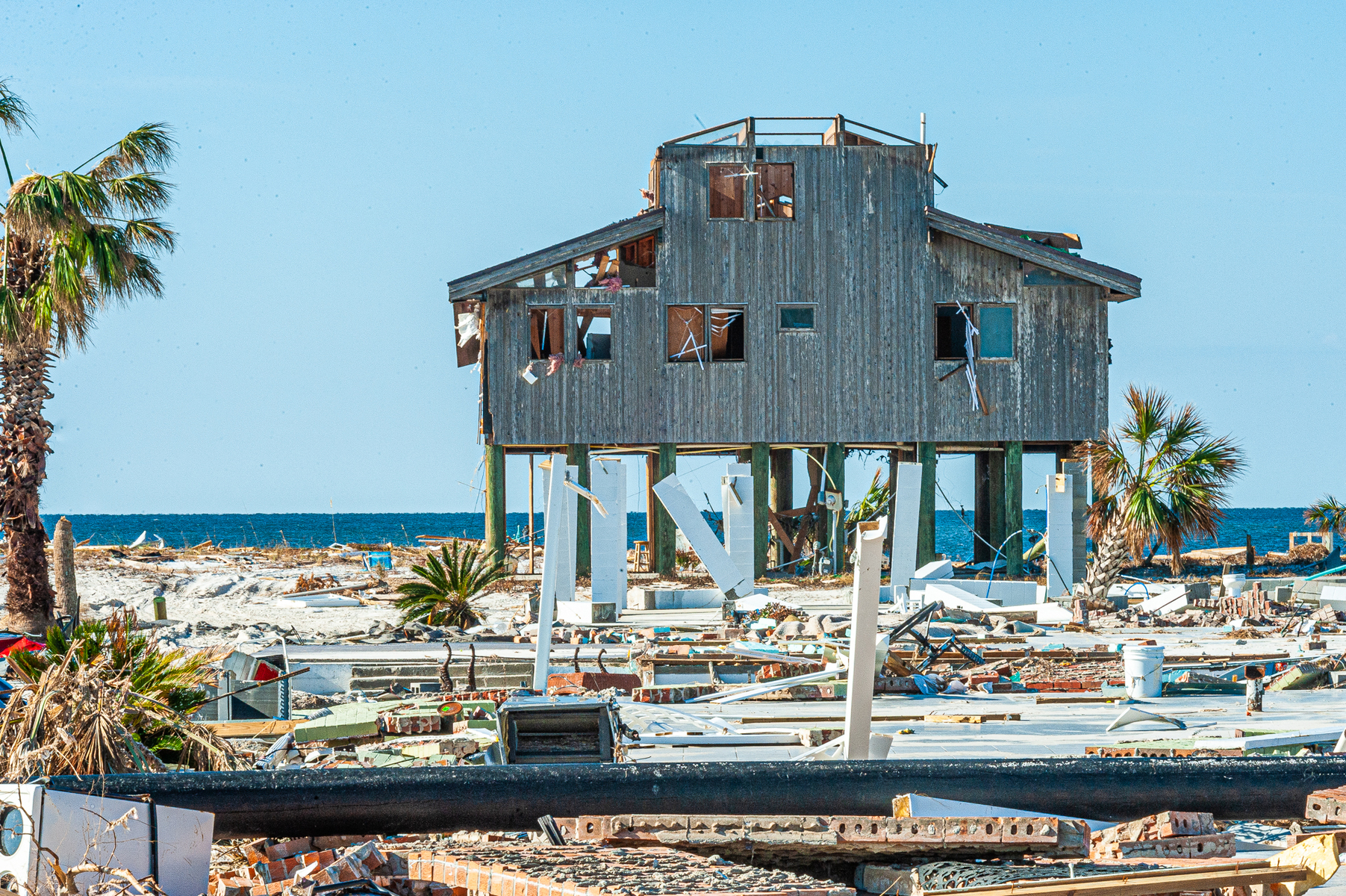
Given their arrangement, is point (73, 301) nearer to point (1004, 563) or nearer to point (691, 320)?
point (691, 320)

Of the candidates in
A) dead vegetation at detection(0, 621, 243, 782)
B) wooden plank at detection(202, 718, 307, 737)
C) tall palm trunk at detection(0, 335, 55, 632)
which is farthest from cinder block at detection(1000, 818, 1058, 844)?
tall palm trunk at detection(0, 335, 55, 632)

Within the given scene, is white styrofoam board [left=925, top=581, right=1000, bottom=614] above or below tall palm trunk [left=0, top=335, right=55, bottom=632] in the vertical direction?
below

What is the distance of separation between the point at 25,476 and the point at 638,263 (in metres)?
14.4

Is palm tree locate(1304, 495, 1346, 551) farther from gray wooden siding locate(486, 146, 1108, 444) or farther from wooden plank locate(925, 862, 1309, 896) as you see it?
wooden plank locate(925, 862, 1309, 896)

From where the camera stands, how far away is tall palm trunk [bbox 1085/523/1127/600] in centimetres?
2425

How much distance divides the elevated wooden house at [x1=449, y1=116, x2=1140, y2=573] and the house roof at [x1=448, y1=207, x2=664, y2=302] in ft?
0.24

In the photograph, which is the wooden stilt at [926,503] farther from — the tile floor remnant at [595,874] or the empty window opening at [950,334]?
the tile floor remnant at [595,874]

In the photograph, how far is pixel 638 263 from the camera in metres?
31.6

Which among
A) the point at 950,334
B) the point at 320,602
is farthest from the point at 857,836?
the point at 950,334

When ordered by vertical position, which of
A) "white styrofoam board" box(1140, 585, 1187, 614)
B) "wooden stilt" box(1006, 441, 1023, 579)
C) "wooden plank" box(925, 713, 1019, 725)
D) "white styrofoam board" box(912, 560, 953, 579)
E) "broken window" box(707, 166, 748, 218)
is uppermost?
"broken window" box(707, 166, 748, 218)

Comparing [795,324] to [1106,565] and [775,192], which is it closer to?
[775,192]

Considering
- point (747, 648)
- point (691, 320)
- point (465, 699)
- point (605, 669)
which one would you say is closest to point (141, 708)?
point (465, 699)

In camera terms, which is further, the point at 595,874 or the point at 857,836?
the point at 857,836

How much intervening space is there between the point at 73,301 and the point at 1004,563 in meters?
20.6
